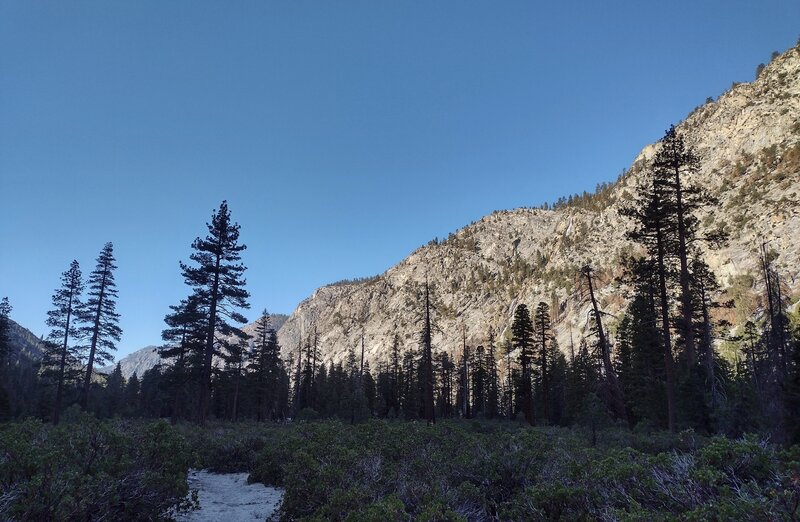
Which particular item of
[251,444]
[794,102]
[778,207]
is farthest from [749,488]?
[794,102]

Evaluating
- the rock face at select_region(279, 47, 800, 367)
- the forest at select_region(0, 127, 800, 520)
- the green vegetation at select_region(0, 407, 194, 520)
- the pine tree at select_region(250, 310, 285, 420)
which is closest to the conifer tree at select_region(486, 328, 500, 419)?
the rock face at select_region(279, 47, 800, 367)

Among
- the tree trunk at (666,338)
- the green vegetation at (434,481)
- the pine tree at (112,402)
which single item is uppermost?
the tree trunk at (666,338)

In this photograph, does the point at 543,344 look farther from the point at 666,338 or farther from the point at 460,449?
the point at 460,449

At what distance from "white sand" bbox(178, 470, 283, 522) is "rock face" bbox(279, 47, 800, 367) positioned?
16.5 m

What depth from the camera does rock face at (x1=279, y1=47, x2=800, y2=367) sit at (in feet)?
196

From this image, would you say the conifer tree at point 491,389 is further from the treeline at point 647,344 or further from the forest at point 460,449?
the forest at point 460,449

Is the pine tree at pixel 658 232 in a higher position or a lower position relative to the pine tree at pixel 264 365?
higher

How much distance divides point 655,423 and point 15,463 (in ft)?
107

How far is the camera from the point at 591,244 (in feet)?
374

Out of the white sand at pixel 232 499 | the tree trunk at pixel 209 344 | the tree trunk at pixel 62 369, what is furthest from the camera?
the tree trunk at pixel 62 369

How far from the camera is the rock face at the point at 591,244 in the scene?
196ft

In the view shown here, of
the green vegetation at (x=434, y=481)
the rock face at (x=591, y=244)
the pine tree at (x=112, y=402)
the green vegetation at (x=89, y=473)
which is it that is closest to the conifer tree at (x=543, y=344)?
the rock face at (x=591, y=244)

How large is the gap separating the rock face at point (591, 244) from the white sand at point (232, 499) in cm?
1653

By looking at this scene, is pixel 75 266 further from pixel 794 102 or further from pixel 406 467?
pixel 794 102
